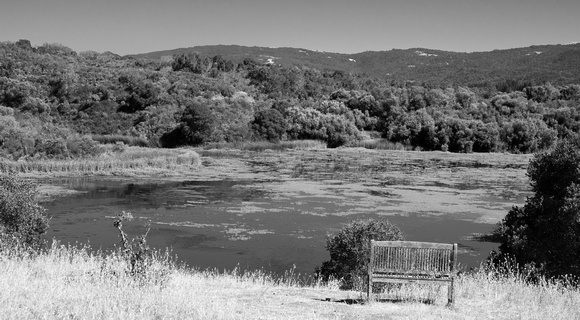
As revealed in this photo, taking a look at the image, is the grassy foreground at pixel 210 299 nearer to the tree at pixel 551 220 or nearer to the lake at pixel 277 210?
the tree at pixel 551 220

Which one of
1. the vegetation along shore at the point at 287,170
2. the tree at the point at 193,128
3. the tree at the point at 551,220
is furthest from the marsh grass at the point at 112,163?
the tree at the point at 551,220

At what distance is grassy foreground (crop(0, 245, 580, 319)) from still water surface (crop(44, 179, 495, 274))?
6352mm

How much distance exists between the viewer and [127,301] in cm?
905

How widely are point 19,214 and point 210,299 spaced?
28.0 ft

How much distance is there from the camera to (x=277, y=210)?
28688 mm

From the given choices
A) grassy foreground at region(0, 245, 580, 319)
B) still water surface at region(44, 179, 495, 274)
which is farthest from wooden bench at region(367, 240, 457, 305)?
still water surface at region(44, 179, 495, 274)

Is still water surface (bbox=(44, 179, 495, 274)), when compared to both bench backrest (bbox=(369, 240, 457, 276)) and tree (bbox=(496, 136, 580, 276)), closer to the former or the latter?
tree (bbox=(496, 136, 580, 276))

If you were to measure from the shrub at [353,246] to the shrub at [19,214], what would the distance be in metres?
7.93

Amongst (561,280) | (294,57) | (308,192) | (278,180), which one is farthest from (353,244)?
(294,57)

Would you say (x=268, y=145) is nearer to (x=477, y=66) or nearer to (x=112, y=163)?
(x=112, y=163)

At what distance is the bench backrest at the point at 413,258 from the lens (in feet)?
34.7

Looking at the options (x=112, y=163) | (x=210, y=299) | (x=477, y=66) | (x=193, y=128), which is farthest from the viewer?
(x=477, y=66)

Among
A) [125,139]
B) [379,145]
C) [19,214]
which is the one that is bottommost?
[379,145]

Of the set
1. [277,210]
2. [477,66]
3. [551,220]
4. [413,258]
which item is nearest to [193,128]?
[277,210]
